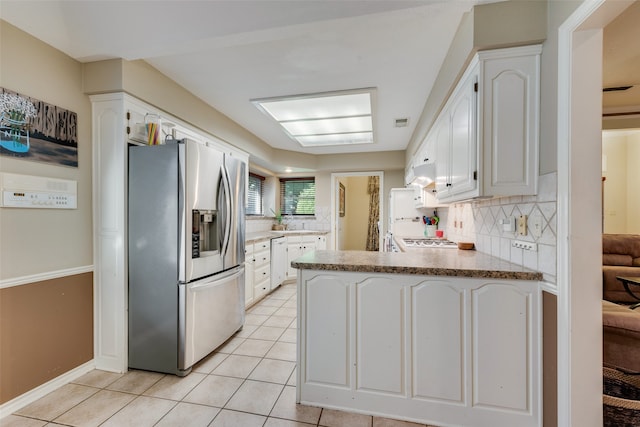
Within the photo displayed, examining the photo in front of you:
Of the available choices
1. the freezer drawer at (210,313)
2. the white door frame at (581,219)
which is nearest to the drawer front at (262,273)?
the freezer drawer at (210,313)

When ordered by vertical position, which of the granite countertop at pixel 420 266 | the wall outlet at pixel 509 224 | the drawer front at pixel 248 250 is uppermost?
the wall outlet at pixel 509 224

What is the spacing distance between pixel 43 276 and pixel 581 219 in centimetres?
319

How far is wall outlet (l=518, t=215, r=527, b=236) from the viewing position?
1589 millimetres

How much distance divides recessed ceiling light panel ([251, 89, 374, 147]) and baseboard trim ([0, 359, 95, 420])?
109 inches

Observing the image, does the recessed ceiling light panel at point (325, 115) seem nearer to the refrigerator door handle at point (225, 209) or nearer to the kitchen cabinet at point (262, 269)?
the refrigerator door handle at point (225, 209)

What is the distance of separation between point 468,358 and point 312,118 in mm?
2799

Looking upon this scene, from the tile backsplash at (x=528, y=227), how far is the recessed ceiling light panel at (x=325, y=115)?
1557 mm

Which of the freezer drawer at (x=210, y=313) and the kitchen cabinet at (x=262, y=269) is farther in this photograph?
the kitchen cabinet at (x=262, y=269)

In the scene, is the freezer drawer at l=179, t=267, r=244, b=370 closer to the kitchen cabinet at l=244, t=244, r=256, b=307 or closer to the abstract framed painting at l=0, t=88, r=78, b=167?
the kitchen cabinet at l=244, t=244, r=256, b=307

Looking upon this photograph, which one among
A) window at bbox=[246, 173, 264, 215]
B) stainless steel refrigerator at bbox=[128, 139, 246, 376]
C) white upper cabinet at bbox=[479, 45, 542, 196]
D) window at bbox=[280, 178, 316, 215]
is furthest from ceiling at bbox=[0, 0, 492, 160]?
window at bbox=[280, 178, 316, 215]

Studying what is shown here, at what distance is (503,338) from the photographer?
150 centimetres

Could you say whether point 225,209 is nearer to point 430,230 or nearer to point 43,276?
point 43,276

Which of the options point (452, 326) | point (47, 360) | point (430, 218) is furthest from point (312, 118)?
point (47, 360)

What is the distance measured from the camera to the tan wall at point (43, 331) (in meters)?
1.68
